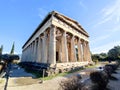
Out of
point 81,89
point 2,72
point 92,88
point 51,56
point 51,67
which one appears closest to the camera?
point 2,72

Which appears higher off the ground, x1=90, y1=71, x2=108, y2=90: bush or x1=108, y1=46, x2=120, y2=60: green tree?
x1=108, y1=46, x2=120, y2=60: green tree

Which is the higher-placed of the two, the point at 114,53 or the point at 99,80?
the point at 114,53

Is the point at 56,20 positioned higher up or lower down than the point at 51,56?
higher up

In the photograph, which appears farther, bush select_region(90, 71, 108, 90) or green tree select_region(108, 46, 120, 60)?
green tree select_region(108, 46, 120, 60)

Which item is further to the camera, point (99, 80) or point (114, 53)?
point (114, 53)

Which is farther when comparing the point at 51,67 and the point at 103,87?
the point at 51,67

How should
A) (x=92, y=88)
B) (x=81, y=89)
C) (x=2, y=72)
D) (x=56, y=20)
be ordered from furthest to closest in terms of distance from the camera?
(x=56, y=20) → (x=92, y=88) → (x=81, y=89) → (x=2, y=72)

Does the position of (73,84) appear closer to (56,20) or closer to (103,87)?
(103,87)

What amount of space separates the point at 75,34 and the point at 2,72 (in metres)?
34.3

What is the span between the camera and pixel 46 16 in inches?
1201

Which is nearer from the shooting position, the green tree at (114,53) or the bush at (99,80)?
the bush at (99,80)

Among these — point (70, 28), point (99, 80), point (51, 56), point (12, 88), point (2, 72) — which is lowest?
point (12, 88)

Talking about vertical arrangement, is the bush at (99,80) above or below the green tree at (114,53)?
below

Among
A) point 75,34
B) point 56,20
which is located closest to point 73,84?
point 56,20
